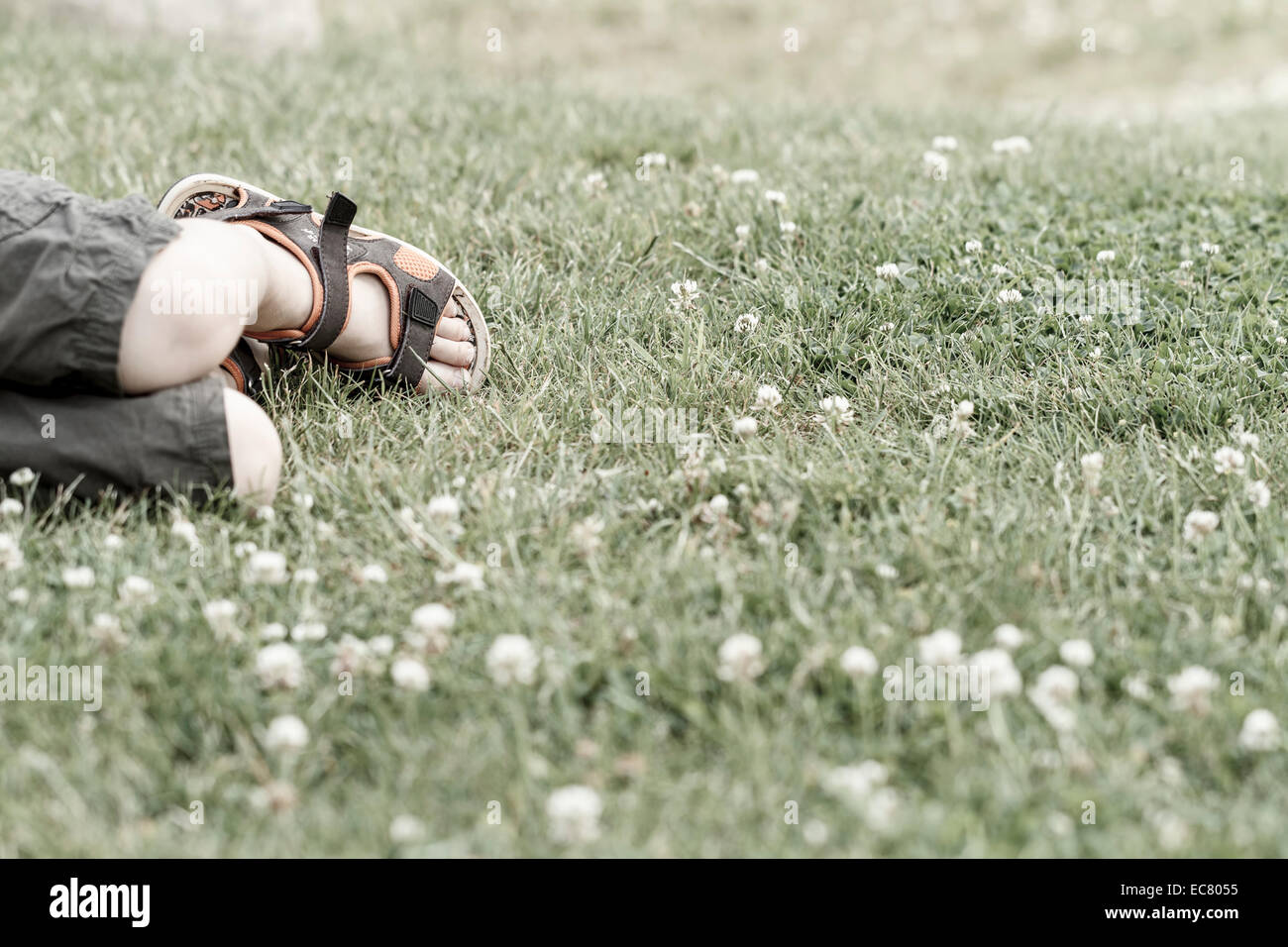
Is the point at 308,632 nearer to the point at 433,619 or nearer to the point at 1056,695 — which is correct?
the point at 433,619

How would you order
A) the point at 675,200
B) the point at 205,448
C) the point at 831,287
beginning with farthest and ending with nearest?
the point at 675,200
the point at 831,287
the point at 205,448

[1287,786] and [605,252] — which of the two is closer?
[1287,786]

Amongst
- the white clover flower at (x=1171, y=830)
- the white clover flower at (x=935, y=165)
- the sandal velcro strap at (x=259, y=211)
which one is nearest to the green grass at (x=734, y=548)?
the white clover flower at (x=1171, y=830)

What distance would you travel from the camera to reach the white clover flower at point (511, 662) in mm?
1829

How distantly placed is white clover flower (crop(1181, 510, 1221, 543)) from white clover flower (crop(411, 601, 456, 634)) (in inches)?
53.8

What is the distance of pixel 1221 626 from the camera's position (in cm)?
195

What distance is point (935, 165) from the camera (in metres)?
4.01

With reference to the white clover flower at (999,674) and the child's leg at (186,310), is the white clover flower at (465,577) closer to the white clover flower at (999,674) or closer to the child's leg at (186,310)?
the child's leg at (186,310)

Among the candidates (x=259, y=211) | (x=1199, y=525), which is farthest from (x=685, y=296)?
(x=1199, y=525)

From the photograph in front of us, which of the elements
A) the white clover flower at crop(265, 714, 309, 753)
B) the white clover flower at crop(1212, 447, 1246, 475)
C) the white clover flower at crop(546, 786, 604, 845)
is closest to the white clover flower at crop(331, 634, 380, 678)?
the white clover flower at crop(265, 714, 309, 753)

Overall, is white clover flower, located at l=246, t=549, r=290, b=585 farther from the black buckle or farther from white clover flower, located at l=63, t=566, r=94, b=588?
the black buckle
